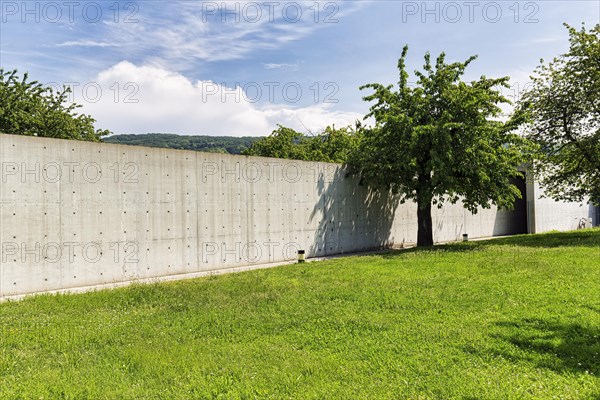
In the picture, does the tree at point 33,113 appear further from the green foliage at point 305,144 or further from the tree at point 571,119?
the tree at point 571,119

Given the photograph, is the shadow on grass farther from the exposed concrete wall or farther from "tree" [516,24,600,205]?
the exposed concrete wall

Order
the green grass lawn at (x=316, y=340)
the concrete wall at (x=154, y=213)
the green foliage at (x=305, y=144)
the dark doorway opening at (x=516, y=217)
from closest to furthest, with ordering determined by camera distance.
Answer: the green grass lawn at (x=316, y=340)
the concrete wall at (x=154, y=213)
the dark doorway opening at (x=516, y=217)
the green foliage at (x=305, y=144)

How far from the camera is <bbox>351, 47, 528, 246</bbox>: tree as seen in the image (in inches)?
620

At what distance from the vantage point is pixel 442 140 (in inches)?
619

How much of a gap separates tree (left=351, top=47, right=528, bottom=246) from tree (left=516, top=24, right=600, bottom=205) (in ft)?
11.5

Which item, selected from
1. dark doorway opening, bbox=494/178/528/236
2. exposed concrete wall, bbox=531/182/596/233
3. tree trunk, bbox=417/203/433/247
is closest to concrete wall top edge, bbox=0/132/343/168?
tree trunk, bbox=417/203/433/247

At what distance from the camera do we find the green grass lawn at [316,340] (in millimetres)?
4469

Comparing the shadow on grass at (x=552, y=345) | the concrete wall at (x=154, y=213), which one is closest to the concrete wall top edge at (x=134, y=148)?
the concrete wall at (x=154, y=213)

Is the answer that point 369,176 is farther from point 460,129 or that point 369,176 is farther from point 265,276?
point 265,276

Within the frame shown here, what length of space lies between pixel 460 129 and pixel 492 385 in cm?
1344

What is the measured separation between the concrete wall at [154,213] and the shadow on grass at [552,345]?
9.47 meters

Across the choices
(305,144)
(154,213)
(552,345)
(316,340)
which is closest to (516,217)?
(305,144)

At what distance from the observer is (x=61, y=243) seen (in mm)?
10297

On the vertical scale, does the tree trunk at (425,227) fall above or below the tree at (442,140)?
below
